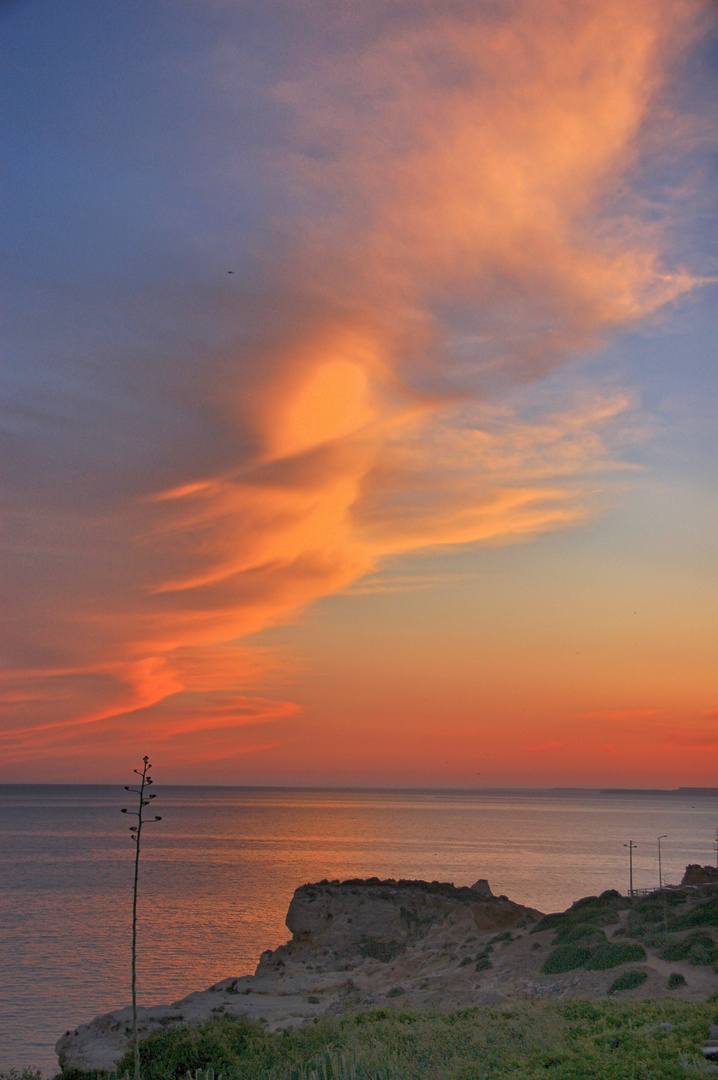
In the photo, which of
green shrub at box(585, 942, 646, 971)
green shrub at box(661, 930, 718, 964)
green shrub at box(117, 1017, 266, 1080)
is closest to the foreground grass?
green shrub at box(117, 1017, 266, 1080)

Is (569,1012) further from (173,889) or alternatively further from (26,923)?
(173,889)

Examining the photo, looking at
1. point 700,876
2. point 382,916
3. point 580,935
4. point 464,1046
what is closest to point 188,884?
point 382,916

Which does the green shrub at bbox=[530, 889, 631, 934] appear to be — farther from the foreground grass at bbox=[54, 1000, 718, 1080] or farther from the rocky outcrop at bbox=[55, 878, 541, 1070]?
the foreground grass at bbox=[54, 1000, 718, 1080]

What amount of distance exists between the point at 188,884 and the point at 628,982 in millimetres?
75968

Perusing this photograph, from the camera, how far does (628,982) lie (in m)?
28.2

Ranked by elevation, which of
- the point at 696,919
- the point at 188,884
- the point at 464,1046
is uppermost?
the point at 464,1046

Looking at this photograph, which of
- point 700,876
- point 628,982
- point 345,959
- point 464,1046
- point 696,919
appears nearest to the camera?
point 464,1046

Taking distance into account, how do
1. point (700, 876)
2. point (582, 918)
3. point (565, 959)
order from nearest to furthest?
1. point (565, 959)
2. point (582, 918)
3. point (700, 876)

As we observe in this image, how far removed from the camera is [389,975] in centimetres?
3978

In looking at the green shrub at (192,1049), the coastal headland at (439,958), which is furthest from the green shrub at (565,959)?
the green shrub at (192,1049)

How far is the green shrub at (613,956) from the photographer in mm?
31219

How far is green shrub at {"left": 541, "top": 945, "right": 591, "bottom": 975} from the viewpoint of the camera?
3253 cm

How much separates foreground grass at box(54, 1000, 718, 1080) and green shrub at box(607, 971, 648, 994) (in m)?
3.18

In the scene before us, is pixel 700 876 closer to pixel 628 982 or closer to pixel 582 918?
pixel 582 918
